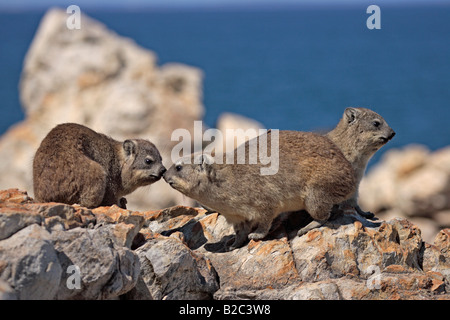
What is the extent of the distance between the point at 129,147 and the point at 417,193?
11.9 m

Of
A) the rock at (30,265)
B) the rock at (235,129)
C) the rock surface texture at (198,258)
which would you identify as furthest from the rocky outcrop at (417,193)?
the rock at (30,265)

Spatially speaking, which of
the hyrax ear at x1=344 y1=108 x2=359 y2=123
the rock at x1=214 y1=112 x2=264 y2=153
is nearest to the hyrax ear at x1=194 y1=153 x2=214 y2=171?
the hyrax ear at x1=344 y1=108 x2=359 y2=123

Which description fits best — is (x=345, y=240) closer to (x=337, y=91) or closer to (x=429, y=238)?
(x=429, y=238)

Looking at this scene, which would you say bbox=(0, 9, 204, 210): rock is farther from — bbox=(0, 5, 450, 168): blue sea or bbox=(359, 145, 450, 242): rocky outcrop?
bbox=(0, 5, 450, 168): blue sea

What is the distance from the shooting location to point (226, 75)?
99.1m

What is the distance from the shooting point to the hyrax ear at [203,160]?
8.47 m

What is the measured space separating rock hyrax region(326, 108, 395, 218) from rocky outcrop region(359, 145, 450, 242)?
340 inches

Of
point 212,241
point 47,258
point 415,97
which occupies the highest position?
point 47,258

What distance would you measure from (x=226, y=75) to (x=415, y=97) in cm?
3466

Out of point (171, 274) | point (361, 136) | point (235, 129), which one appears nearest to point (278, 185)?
point (171, 274)

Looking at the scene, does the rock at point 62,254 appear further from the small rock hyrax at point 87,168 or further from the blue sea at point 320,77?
the blue sea at point 320,77

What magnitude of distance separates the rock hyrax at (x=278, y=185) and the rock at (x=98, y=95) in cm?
515

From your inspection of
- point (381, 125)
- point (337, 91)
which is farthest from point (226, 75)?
point (381, 125)

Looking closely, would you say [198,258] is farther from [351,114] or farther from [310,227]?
[351,114]
